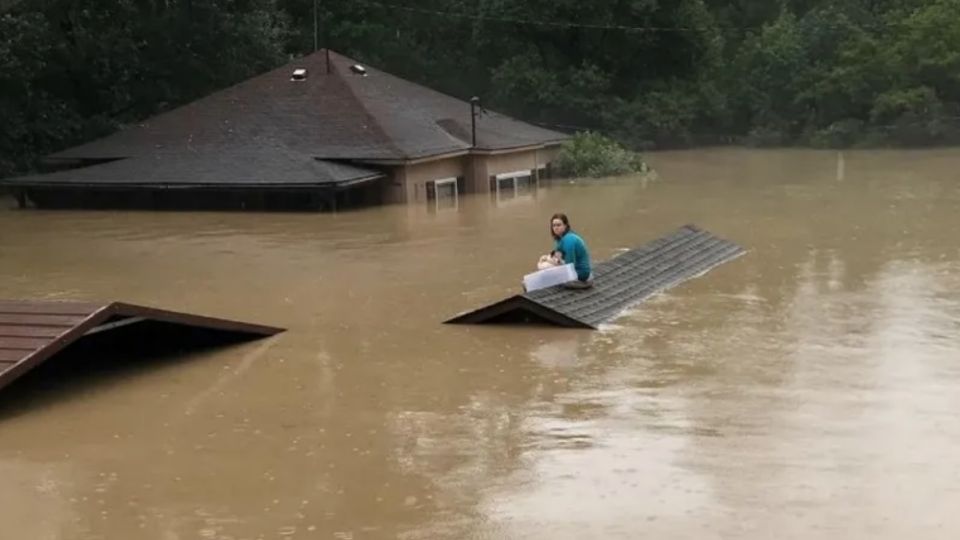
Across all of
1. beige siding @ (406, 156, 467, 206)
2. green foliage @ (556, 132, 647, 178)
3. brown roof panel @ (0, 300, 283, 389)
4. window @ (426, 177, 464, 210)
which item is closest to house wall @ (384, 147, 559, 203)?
beige siding @ (406, 156, 467, 206)

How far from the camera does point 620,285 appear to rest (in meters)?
18.2

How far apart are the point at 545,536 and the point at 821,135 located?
50.0 m

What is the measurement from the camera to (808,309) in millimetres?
17234

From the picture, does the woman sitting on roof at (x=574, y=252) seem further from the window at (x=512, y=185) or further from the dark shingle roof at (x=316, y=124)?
the window at (x=512, y=185)

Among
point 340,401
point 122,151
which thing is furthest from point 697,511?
point 122,151

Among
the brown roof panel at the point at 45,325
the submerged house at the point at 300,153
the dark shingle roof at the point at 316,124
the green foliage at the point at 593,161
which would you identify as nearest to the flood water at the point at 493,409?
the brown roof panel at the point at 45,325

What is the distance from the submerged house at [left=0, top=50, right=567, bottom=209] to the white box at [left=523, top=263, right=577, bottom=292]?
1504 cm

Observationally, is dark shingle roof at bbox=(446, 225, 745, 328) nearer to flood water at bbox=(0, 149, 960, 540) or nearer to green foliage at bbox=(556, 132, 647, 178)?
flood water at bbox=(0, 149, 960, 540)

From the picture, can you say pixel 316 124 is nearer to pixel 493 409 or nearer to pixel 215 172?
pixel 215 172

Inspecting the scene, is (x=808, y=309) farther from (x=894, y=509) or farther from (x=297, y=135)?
(x=297, y=135)

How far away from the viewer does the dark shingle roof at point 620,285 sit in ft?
52.4

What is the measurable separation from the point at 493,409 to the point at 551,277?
4780mm

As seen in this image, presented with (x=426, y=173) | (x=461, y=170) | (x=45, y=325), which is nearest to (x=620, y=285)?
(x=45, y=325)

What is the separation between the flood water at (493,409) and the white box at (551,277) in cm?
Answer: 86
